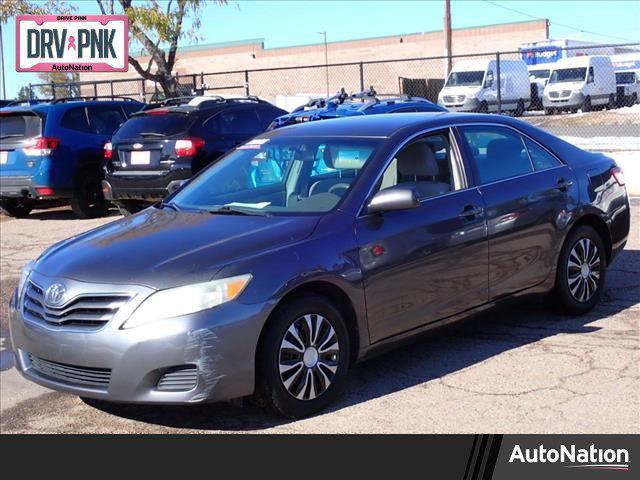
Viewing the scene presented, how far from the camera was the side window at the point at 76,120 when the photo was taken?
44.5 feet

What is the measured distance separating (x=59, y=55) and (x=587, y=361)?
1218 cm

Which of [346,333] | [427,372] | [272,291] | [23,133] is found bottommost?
[427,372]

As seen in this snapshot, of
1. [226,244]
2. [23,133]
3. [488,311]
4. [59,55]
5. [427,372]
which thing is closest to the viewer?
[226,244]

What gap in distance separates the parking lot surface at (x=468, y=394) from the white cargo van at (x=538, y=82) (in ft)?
108

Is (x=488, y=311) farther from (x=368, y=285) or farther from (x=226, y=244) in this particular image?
(x=226, y=244)

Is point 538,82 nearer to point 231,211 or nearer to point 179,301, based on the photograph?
point 231,211

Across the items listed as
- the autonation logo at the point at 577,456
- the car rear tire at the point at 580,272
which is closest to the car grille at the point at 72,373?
the autonation logo at the point at 577,456

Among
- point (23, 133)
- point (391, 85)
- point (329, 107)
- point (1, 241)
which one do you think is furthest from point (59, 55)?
point (391, 85)

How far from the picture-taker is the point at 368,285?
500 centimetres

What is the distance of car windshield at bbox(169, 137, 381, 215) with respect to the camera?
5402mm

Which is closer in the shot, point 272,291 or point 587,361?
point 272,291

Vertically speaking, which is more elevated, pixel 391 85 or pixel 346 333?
pixel 391 85

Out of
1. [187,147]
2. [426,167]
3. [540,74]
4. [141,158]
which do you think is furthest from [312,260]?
[540,74]

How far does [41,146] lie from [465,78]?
23648mm
